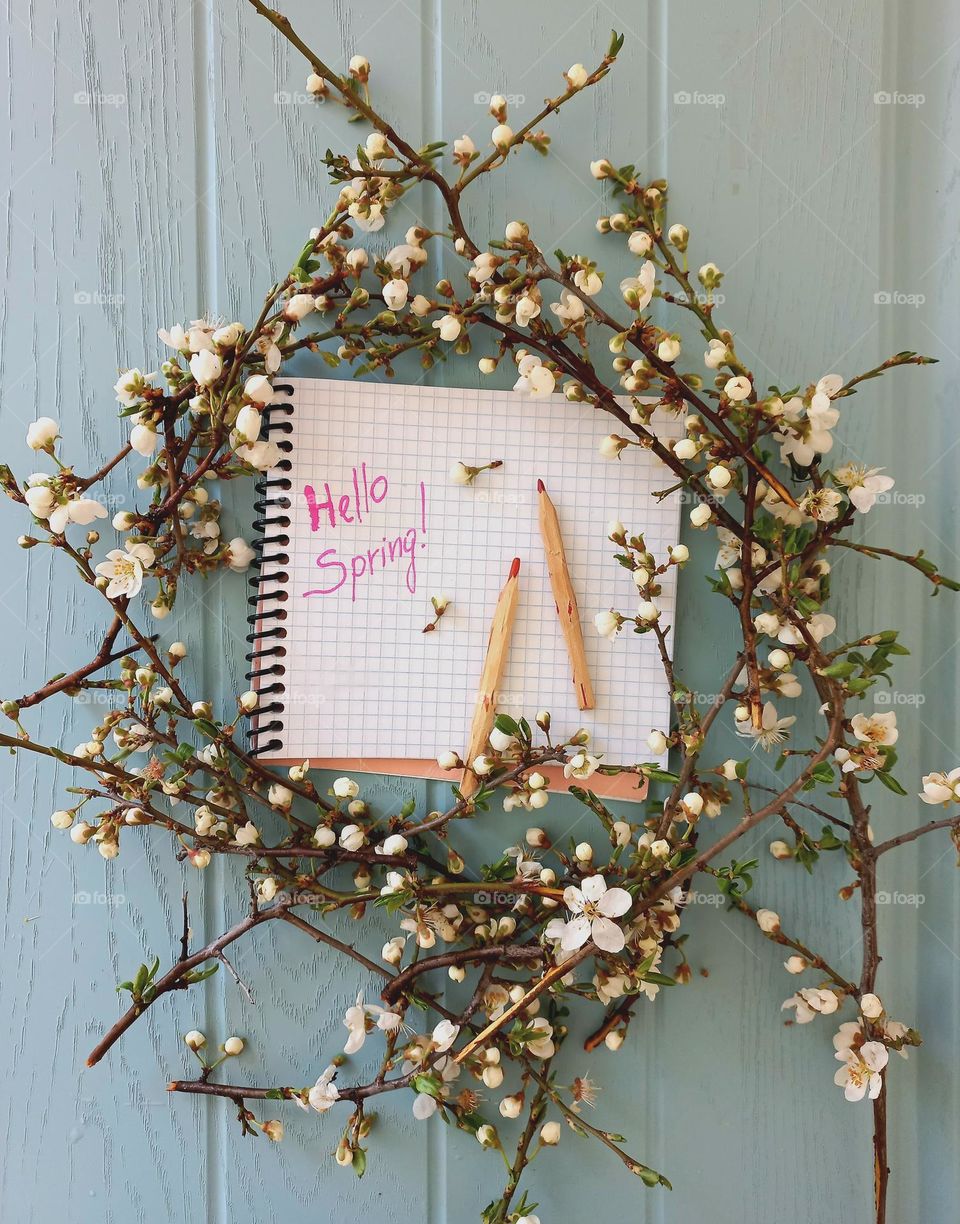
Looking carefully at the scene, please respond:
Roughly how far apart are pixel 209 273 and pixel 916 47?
64 cm

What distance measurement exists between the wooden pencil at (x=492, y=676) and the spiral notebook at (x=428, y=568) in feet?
0.04

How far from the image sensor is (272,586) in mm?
701

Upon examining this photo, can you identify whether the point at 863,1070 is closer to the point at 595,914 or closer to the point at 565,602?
the point at 595,914

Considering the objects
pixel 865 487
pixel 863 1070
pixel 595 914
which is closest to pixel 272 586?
pixel 595 914

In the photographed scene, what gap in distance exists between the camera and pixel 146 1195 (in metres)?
0.72

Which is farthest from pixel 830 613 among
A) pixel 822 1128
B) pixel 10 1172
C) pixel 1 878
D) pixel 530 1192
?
pixel 10 1172

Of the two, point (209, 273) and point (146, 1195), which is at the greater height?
point (209, 273)

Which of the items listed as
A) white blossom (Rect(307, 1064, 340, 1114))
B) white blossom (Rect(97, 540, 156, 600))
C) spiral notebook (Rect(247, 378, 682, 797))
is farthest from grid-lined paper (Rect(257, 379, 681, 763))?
white blossom (Rect(307, 1064, 340, 1114))

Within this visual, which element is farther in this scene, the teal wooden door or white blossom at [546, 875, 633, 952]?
the teal wooden door

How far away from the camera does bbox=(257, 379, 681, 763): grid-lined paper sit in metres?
0.70

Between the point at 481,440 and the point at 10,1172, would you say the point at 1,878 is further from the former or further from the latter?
the point at 481,440

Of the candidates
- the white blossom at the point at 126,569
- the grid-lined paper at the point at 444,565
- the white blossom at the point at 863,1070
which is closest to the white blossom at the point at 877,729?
the grid-lined paper at the point at 444,565

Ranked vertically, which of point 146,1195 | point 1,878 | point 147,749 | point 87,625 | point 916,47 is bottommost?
point 146,1195

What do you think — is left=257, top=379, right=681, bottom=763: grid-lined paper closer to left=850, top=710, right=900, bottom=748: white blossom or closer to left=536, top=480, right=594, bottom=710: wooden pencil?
left=536, top=480, right=594, bottom=710: wooden pencil
